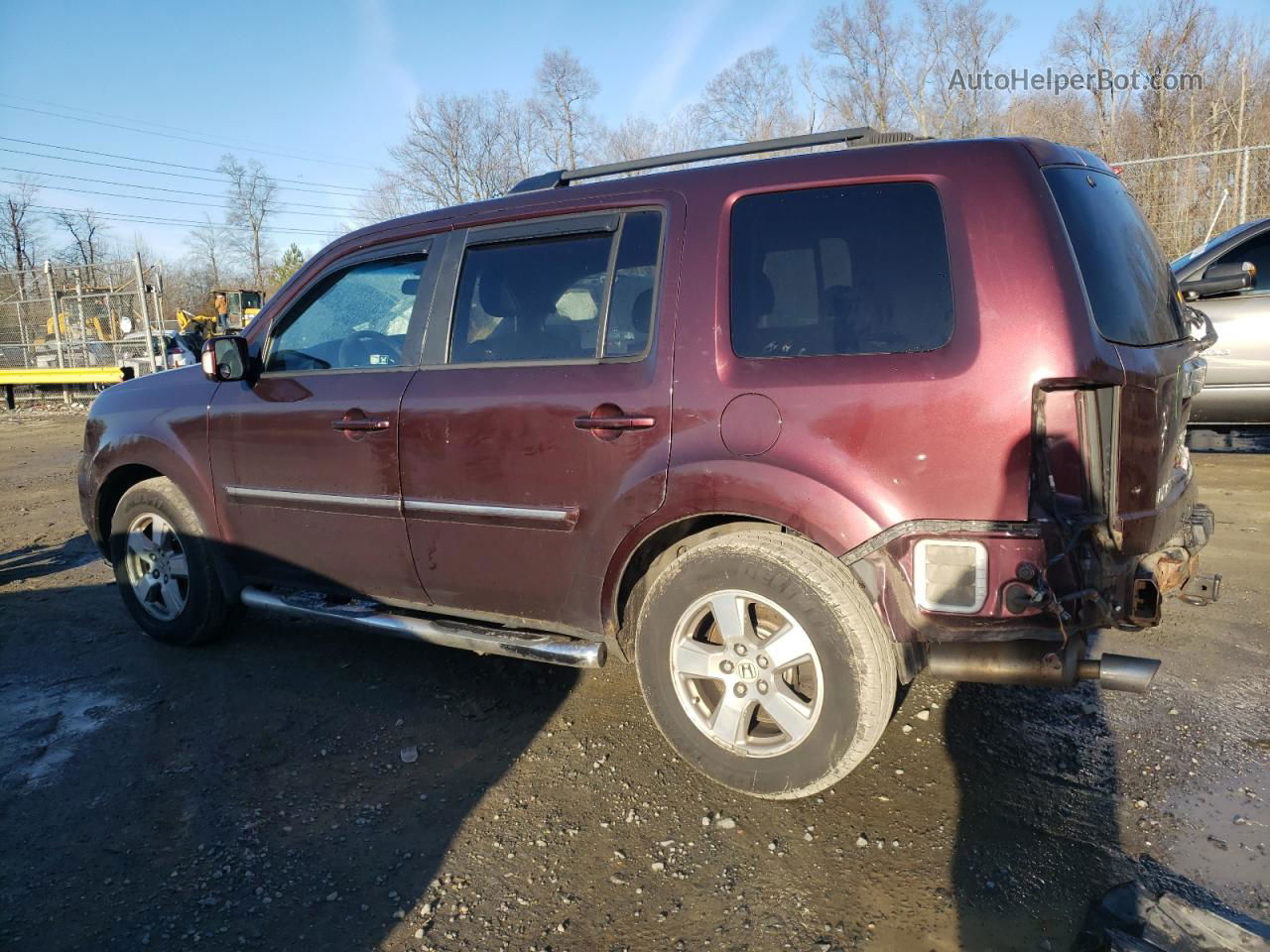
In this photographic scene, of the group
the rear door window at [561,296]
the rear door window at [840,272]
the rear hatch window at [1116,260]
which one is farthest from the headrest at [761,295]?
the rear hatch window at [1116,260]

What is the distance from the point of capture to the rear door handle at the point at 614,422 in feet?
9.47

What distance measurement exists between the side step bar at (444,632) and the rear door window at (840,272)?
47.5 inches

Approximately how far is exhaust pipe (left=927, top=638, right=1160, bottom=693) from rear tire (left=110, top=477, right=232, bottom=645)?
3356mm

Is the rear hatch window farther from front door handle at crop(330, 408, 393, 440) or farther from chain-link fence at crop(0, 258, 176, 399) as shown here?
chain-link fence at crop(0, 258, 176, 399)

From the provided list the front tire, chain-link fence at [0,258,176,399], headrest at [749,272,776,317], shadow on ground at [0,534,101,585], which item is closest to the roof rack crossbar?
headrest at [749,272,776,317]

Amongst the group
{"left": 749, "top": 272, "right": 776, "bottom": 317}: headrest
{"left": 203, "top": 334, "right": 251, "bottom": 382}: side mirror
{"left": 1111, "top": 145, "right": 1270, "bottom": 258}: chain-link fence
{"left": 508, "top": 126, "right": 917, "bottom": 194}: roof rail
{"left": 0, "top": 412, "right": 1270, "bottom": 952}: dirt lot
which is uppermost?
{"left": 1111, "top": 145, "right": 1270, "bottom": 258}: chain-link fence

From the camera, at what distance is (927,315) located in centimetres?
251

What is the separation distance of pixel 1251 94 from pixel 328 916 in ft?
94.2

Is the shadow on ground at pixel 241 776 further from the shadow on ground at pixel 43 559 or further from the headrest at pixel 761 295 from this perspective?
the headrest at pixel 761 295

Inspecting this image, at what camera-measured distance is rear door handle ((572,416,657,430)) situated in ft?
9.47

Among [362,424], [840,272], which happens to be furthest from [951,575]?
[362,424]

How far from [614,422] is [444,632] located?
113cm

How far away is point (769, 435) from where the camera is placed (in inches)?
105

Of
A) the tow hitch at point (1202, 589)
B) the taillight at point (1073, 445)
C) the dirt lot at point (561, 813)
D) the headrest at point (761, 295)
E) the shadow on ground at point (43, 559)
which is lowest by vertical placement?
the dirt lot at point (561, 813)
